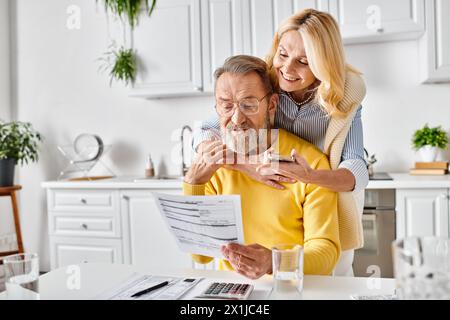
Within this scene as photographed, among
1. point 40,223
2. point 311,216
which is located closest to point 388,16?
point 311,216

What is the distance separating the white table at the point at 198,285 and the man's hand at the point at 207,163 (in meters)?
0.26

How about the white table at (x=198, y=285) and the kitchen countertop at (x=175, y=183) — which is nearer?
the white table at (x=198, y=285)

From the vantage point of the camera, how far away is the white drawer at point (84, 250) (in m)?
3.08

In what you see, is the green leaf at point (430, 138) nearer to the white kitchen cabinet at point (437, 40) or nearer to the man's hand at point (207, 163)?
the white kitchen cabinet at point (437, 40)

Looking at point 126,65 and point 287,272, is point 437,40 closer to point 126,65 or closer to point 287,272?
point 126,65

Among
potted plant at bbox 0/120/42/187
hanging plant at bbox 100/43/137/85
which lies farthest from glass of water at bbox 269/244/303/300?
potted plant at bbox 0/120/42/187

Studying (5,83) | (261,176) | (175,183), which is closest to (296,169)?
(261,176)

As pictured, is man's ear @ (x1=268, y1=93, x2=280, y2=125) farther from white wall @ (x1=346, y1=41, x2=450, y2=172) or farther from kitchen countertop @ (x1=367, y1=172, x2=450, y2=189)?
white wall @ (x1=346, y1=41, x2=450, y2=172)

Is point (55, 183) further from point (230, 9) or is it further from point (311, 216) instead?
point (311, 216)

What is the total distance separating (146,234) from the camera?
3.01 m

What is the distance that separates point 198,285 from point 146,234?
2.03m

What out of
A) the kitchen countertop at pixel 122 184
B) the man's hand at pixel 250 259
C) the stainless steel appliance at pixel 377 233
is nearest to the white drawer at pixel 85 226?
the kitchen countertop at pixel 122 184

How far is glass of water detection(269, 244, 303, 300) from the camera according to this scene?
902mm
